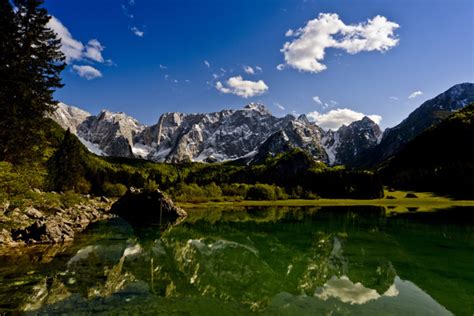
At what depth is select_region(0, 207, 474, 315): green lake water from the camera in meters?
18.1

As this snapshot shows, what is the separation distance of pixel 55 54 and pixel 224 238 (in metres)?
35.9

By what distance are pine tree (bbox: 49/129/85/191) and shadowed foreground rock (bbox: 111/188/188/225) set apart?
34985mm

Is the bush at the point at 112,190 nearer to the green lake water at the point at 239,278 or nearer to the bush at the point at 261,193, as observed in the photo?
the bush at the point at 261,193

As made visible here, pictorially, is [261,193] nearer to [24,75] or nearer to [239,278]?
[24,75]

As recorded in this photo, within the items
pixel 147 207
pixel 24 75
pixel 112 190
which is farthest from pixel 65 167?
pixel 24 75

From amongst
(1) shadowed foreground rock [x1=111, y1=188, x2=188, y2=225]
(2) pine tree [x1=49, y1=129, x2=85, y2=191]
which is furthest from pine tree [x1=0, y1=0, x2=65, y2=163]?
(2) pine tree [x1=49, y1=129, x2=85, y2=191]

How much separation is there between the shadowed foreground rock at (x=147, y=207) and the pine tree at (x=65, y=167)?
115 ft

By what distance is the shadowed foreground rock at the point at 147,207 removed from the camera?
87000 millimetres

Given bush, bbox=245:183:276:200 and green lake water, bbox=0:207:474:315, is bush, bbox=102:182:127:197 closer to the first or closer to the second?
bush, bbox=245:183:276:200

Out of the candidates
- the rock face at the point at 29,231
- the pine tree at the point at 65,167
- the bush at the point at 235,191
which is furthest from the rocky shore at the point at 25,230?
the bush at the point at 235,191

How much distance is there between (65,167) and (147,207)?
46.0 meters

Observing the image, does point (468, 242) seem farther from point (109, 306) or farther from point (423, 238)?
point (109, 306)

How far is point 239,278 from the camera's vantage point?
25.3 metres

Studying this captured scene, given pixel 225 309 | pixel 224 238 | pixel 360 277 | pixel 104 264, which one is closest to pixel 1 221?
pixel 104 264
